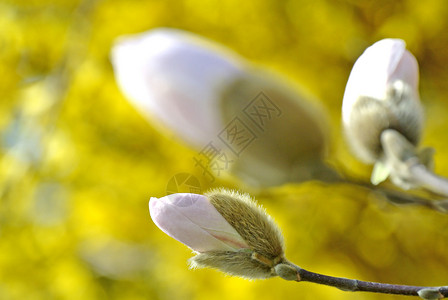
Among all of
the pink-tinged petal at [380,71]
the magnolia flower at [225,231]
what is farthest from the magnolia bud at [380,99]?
the magnolia flower at [225,231]

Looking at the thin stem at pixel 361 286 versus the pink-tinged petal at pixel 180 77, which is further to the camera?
the pink-tinged petal at pixel 180 77

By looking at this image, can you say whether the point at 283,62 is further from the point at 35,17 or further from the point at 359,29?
the point at 35,17

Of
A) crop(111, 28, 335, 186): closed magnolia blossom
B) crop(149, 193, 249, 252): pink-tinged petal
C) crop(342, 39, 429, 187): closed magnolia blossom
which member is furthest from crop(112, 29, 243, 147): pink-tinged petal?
crop(149, 193, 249, 252): pink-tinged petal

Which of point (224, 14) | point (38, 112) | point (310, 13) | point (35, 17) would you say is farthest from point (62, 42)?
point (310, 13)

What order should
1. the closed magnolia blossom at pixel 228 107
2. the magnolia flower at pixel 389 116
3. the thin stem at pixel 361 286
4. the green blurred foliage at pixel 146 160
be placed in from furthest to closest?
the green blurred foliage at pixel 146 160, the closed magnolia blossom at pixel 228 107, the magnolia flower at pixel 389 116, the thin stem at pixel 361 286

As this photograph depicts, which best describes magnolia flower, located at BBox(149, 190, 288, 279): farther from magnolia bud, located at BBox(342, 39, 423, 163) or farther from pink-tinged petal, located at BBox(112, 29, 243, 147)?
pink-tinged petal, located at BBox(112, 29, 243, 147)

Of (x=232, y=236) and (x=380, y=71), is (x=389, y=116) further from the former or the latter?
(x=232, y=236)

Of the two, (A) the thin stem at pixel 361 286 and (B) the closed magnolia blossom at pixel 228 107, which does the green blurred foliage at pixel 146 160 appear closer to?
(B) the closed magnolia blossom at pixel 228 107
